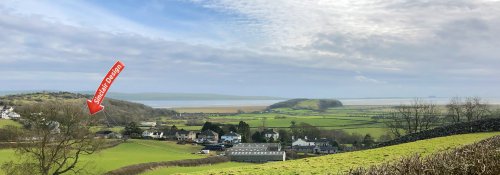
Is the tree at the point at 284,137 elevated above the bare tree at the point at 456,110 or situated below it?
below

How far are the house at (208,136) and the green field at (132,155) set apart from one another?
15.1 meters

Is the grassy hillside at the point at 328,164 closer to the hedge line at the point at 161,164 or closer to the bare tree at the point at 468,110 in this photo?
the hedge line at the point at 161,164

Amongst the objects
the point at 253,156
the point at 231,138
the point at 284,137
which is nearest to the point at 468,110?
the point at 253,156

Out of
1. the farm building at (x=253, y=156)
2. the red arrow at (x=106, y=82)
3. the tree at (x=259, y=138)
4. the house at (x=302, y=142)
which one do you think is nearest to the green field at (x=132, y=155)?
the farm building at (x=253, y=156)

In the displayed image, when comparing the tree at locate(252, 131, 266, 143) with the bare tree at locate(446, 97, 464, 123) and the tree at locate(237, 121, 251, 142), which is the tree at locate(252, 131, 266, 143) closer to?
the tree at locate(237, 121, 251, 142)

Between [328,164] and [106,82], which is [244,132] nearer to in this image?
[328,164]

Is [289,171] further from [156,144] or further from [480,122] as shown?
[156,144]

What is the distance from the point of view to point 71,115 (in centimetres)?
2744

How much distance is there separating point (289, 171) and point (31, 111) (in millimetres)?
21456

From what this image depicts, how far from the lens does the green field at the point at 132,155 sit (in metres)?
40.6

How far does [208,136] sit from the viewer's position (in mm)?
87125

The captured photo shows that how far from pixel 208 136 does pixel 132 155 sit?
118 feet

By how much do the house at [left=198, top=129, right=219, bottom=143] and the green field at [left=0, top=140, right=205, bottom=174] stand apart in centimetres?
1508

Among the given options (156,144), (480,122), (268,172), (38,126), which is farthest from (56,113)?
(156,144)
